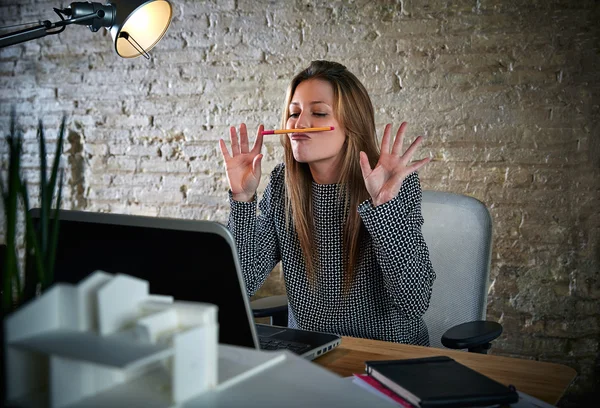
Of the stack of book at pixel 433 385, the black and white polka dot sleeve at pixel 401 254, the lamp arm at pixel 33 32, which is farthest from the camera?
the black and white polka dot sleeve at pixel 401 254

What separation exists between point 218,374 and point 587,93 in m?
2.32

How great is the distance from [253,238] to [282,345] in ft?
2.07

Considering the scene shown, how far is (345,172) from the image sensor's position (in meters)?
1.87

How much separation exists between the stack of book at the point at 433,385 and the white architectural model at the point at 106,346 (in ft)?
1.39

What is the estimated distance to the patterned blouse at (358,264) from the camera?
1610mm

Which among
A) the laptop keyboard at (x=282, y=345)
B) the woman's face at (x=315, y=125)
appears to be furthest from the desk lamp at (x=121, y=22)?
the laptop keyboard at (x=282, y=345)

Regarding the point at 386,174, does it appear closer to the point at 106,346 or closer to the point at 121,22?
the point at 121,22

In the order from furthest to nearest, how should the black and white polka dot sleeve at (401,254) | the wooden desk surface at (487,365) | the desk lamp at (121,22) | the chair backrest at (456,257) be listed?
the chair backrest at (456,257) < the black and white polka dot sleeve at (401,254) < the desk lamp at (121,22) < the wooden desk surface at (487,365)

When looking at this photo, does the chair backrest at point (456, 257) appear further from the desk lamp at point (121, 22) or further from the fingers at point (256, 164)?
the desk lamp at point (121, 22)

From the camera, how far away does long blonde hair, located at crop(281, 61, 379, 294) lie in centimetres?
180

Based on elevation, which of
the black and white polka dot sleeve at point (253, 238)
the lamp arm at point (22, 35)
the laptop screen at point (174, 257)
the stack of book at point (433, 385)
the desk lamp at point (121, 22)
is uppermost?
the desk lamp at point (121, 22)

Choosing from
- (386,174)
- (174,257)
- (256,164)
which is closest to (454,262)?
(386,174)

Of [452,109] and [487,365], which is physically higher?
[452,109]

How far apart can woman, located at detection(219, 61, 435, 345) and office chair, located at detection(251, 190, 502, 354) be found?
0.07 meters
